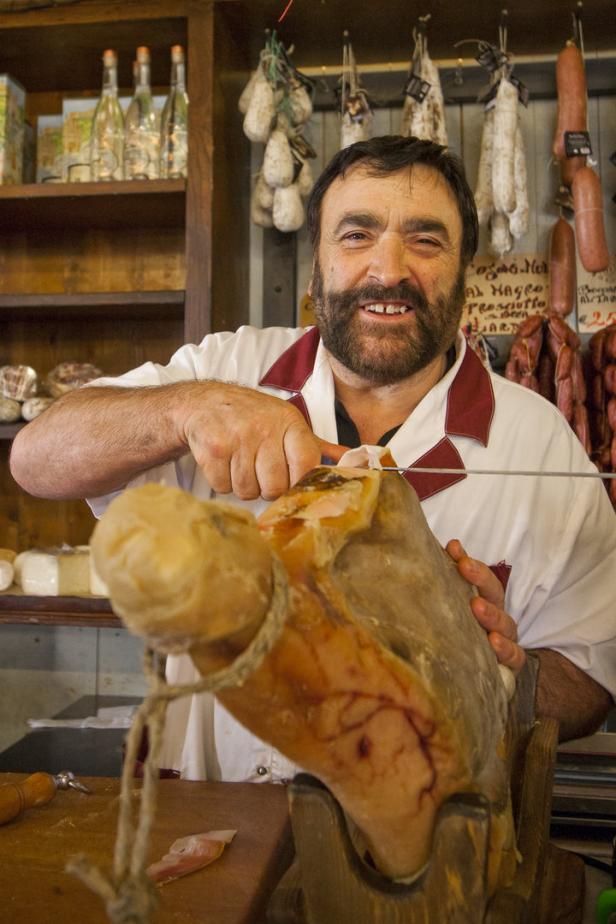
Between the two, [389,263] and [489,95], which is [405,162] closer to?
[389,263]

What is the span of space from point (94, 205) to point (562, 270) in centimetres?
133

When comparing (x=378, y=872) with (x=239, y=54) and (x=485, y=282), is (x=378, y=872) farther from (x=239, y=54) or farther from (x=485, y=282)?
(x=239, y=54)

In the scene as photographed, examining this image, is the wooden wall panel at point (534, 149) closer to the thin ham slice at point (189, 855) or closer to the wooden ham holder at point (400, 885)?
the thin ham slice at point (189, 855)

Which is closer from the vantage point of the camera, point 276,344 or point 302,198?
point 276,344

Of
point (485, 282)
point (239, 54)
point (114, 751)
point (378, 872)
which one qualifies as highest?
point (239, 54)

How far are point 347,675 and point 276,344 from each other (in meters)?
1.26

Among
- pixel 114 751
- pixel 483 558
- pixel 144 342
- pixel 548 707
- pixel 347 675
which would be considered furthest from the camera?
pixel 144 342

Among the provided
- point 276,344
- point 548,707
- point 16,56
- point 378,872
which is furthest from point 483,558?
point 16,56

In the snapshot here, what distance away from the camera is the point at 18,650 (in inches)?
108

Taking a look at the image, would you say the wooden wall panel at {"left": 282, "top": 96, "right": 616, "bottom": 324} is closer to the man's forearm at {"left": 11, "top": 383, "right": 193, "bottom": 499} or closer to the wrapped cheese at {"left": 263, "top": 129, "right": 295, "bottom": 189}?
the wrapped cheese at {"left": 263, "top": 129, "right": 295, "bottom": 189}

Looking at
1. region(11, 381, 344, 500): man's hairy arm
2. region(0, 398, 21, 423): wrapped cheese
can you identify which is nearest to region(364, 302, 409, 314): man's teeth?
region(11, 381, 344, 500): man's hairy arm

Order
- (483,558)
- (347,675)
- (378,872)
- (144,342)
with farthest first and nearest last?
(144,342)
(483,558)
(378,872)
(347,675)

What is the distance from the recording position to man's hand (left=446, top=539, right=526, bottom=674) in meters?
0.95

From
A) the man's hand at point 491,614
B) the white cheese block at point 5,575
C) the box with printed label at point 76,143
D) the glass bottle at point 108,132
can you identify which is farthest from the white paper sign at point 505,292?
the man's hand at point 491,614
